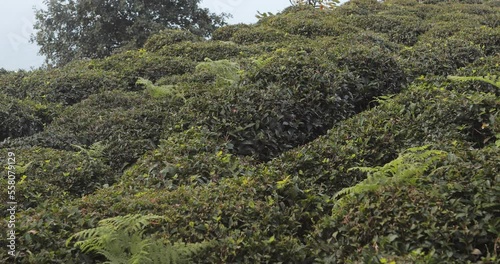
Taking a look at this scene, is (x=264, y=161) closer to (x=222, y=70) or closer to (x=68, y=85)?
(x=222, y=70)

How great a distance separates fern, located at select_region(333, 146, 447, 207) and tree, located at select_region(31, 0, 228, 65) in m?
15.9

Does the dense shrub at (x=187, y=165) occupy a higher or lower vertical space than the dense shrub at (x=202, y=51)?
lower

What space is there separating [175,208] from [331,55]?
4.03 meters

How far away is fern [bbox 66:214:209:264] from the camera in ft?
10.2

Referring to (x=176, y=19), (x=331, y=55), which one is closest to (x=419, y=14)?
(x=331, y=55)

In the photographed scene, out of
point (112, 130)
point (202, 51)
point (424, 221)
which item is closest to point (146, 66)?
point (202, 51)

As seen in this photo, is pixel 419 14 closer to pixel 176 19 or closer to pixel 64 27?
pixel 176 19

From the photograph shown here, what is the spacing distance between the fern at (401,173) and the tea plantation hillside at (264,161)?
12mm

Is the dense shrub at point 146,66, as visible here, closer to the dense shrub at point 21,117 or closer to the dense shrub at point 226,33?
the dense shrub at point 21,117

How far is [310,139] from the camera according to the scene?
5.82 m

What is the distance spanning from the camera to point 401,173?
3592 millimetres

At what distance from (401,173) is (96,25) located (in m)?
17.6

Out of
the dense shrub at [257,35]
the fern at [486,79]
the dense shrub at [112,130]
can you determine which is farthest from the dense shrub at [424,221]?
the dense shrub at [257,35]

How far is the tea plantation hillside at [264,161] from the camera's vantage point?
3.19 metres
